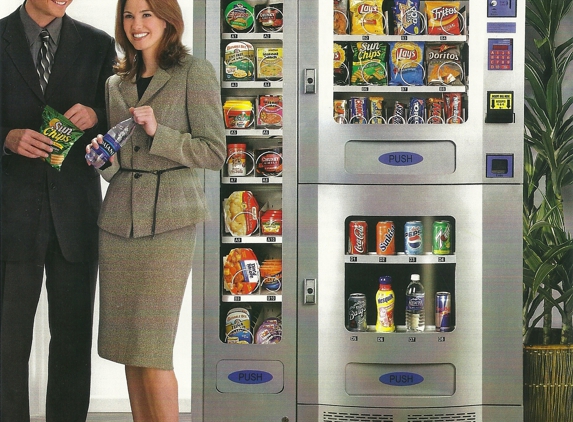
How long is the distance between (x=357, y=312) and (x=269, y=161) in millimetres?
749

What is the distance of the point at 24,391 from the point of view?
2.60m

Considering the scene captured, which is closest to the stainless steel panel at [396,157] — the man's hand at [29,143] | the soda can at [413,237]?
the soda can at [413,237]

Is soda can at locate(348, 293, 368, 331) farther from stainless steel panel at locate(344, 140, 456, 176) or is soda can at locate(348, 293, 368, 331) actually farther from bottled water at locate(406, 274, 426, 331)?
stainless steel panel at locate(344, 140, 456, 176)

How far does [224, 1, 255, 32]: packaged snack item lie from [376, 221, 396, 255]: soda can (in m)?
1.01

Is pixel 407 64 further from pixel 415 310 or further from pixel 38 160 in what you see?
pixel 38 160

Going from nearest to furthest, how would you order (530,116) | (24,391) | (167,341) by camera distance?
(167,341)
(24,391)
(530,116)

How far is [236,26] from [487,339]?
1690mm

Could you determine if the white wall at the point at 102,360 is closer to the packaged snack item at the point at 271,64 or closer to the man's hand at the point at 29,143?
the packaged snack item at the point at 271,64

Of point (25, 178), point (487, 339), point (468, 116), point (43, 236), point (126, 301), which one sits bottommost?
point (487, 339)

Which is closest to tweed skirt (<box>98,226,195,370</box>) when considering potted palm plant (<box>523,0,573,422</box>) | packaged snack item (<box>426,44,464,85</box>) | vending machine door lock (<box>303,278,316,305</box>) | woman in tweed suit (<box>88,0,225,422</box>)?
woman in tweed suit (<box>88,0,225,422</box>)

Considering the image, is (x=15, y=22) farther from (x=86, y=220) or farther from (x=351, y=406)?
(x=351, y=406)

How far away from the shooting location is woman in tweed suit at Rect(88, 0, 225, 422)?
7.79 feet

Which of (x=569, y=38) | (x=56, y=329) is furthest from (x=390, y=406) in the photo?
(x=569, y=38)

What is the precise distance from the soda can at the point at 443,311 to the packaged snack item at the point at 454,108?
2.44 feet
